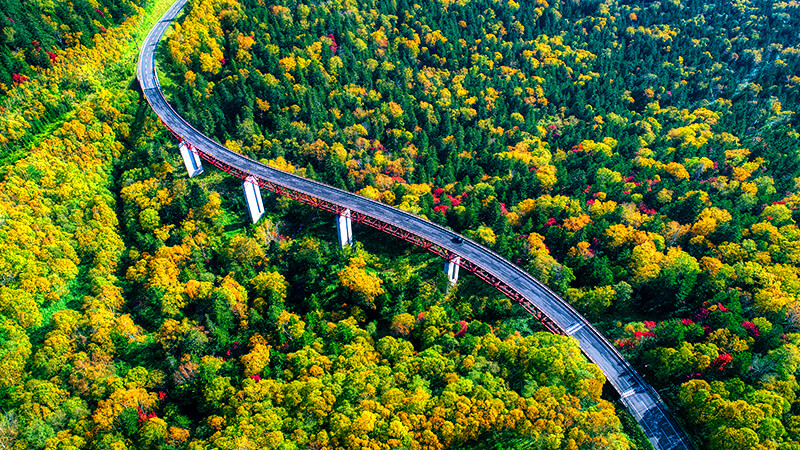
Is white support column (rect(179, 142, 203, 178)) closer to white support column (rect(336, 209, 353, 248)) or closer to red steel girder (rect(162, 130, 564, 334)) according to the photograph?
red steel girder (rect(162, 130, 564, 334))

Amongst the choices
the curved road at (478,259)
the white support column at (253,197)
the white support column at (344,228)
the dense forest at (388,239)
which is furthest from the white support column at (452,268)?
the white support column at (253,197)

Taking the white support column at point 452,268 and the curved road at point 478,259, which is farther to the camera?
the white support column at point 452,268

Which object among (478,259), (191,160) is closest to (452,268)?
(478,259)

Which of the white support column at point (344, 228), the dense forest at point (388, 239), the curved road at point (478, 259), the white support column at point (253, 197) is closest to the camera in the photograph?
the dense forest at point (388, 239)

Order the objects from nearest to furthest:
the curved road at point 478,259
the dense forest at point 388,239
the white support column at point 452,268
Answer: the dense forest at point 388,239 < the curved road at point 478,259 < the white support column at point 452,268

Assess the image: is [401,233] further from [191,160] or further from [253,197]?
[191,160]

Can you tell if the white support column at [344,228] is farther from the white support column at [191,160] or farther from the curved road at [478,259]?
the white support column at [191,160]

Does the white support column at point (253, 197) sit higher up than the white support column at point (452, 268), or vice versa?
the white support column at point (253, 197)
